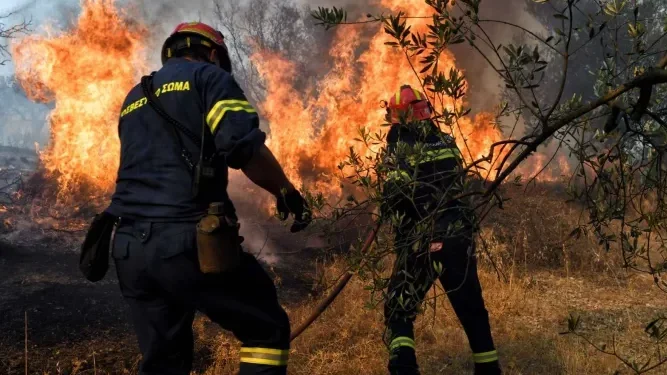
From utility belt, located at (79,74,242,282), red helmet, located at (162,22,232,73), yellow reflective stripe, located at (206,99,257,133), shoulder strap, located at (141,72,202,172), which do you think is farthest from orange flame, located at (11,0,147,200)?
yellow reflective stripe, located at (206,99,257,133)

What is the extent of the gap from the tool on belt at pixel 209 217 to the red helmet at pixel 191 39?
0.41 metres

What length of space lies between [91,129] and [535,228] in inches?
382

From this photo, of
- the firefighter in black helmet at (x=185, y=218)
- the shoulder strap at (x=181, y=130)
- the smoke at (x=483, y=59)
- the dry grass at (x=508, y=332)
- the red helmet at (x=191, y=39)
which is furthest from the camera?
the smoke at (x=483, y=59)

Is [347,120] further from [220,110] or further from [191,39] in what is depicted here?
[220,110]

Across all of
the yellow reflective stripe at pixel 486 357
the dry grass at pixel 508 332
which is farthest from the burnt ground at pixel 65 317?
the yellow reflective stripe at pixel 486 357

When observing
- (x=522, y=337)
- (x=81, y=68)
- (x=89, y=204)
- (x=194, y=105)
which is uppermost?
(x=81, y=68)

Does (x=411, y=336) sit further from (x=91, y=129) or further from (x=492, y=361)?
(x=91, y=129)

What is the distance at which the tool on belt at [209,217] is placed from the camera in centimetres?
230

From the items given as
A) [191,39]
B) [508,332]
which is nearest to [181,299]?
[191,39]

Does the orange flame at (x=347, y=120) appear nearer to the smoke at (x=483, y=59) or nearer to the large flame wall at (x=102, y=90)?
the large flame wall at (x=102, y=90)

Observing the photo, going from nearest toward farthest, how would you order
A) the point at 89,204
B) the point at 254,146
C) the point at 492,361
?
the point at 254,146 < the point at 492,361 < the point at 89,204

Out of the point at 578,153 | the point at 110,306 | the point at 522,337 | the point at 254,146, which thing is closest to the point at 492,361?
the point at 522,337

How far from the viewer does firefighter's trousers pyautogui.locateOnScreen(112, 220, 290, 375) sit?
2389 mm

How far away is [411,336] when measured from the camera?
3602 millimetres
